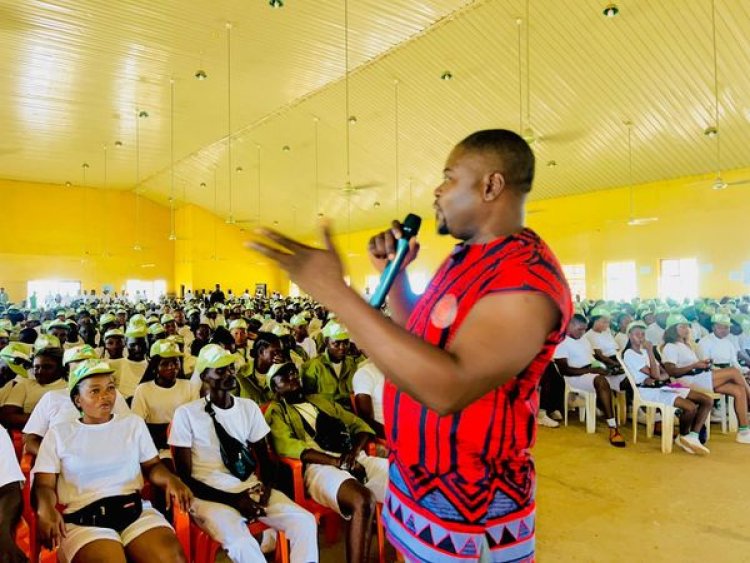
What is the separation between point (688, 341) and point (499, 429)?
19.2 feet

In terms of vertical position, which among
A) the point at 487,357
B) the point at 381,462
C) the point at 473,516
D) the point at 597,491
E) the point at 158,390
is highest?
the point at 487,357

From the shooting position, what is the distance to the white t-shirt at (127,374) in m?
4.50

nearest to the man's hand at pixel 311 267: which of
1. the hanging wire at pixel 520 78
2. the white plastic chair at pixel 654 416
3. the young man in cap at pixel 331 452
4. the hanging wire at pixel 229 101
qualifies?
the young man in cap at pixel 331 452

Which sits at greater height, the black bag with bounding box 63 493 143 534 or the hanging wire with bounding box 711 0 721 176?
the hanging wire with bounding box 711 0 721 176

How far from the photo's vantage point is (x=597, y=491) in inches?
153

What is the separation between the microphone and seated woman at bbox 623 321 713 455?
4.79m

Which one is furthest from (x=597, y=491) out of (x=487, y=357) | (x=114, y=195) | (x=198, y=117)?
(x=114, y=195)

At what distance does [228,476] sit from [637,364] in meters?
4.10

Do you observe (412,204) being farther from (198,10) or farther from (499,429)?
(499,429)

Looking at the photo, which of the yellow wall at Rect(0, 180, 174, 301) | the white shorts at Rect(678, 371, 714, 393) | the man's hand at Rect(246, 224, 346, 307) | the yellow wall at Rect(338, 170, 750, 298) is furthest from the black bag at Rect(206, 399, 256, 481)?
the yellow wall at Rect(0, 180, 174, 301)

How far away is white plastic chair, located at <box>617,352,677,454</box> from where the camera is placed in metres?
4.80

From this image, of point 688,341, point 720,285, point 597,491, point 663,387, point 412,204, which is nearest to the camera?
point 597,491

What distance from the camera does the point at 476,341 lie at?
812 mm

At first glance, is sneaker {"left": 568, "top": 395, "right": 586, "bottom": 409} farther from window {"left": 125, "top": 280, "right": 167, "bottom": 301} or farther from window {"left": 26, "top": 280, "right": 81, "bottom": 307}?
window {"left": 125, "top": 280, "right": 167, "bottom": 301}
